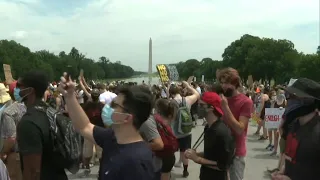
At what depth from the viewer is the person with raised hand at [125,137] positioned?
2715mm

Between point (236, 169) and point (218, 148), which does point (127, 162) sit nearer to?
point (218, 148)

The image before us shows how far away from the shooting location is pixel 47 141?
3609 millimetres

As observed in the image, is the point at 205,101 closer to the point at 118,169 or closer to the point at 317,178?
the point at 317,178

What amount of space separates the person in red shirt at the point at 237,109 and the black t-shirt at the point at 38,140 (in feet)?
6.45

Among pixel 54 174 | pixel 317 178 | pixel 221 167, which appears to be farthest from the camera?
pixel 221 167

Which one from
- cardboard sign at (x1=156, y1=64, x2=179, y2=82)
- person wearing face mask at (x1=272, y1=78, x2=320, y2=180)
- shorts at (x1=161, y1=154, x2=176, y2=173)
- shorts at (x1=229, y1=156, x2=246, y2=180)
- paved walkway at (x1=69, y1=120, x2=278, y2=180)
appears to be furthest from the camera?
cardboard sign at (x1=156, y1=64, x2=179, y2=82)

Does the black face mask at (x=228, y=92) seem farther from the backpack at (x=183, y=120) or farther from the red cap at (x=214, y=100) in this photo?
the backpack at (x=183, y=120)

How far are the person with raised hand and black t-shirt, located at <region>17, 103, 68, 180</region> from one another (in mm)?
541

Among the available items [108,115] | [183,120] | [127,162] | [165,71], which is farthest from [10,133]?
[165,71]

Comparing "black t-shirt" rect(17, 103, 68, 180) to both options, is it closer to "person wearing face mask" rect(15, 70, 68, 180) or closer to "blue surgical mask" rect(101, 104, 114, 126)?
"person wearing face mask" rect(15, 70, 68, 180)

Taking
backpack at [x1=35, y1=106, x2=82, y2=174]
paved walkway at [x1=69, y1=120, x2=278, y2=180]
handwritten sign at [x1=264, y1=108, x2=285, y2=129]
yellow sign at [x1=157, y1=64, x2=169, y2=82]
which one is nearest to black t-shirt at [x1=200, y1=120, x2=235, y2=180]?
backpack at [x1=35, y1=106, x2=82, y2=174]

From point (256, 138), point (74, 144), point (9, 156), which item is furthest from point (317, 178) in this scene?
point (256, 138)

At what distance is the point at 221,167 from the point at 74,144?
146 centimetres

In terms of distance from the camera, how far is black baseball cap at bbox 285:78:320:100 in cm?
336
